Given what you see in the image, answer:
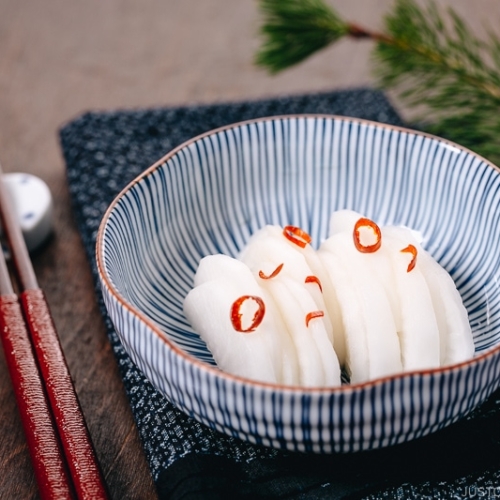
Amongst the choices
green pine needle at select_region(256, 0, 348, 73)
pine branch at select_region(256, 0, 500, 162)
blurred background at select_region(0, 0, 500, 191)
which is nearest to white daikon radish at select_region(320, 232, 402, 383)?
pine branch at select_region(256, 0, 500, 162)

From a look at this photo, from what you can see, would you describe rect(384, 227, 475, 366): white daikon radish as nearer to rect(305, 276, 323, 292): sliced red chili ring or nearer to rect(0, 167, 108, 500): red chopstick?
rect(305, 276, 323, 292): sliced red chili ring

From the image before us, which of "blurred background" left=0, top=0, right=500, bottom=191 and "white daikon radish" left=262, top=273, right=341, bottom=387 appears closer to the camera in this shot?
"white daikon radish" left=262, top=273, right=341, bottom=387

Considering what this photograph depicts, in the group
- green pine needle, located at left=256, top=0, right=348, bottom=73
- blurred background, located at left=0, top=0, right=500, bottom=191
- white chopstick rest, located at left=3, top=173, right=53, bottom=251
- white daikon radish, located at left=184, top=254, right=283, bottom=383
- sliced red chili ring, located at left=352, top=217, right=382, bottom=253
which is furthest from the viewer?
blurred background, located at left=0, top=0, right=500, bottom=191

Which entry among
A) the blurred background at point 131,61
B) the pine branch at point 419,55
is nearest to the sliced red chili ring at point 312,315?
the pine branch at point 419,55

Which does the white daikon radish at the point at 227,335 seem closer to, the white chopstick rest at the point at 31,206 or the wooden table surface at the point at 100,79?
the wooden table surface at the point at 100,79

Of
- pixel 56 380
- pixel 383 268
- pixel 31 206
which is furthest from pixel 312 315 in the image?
pixel 31 206
